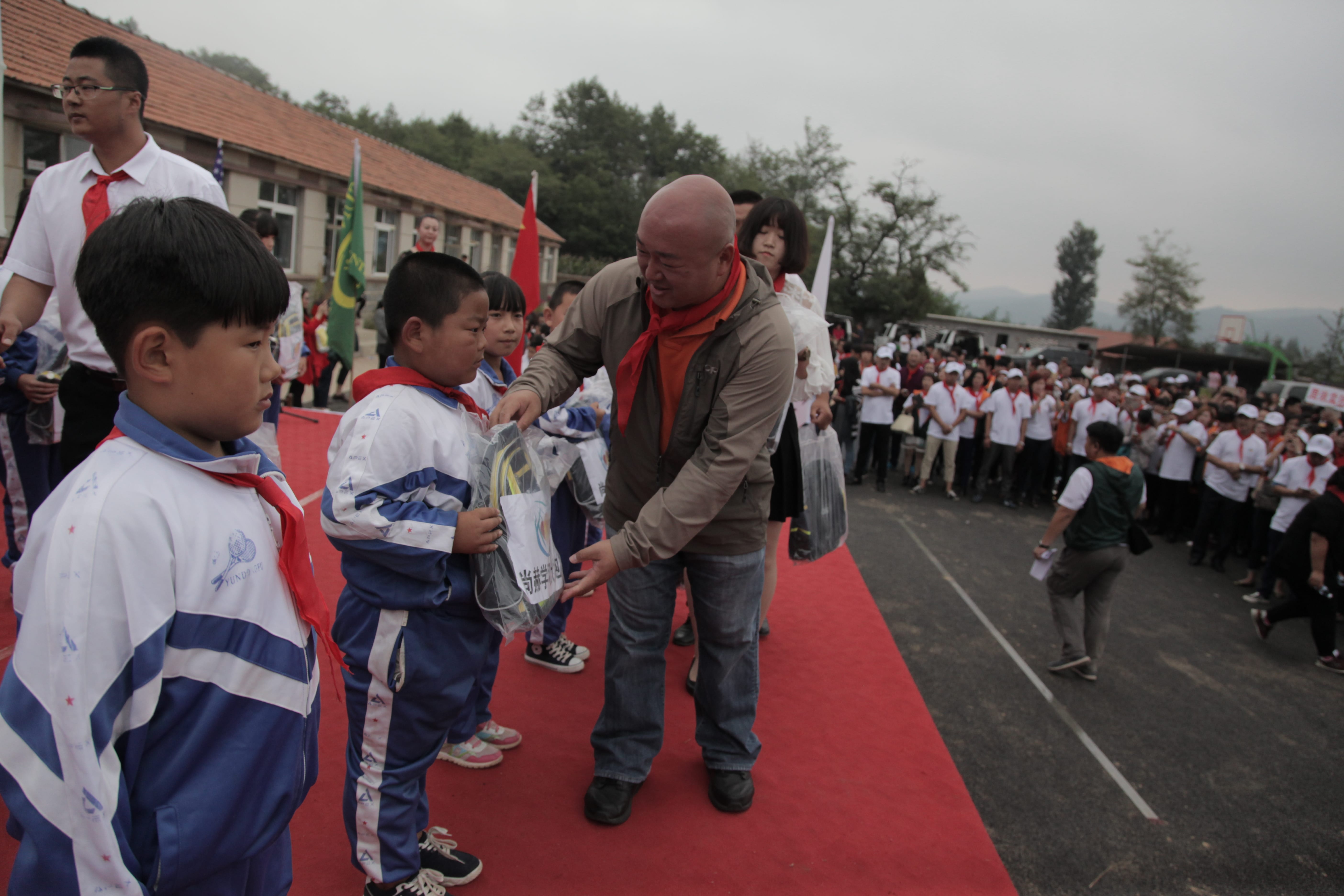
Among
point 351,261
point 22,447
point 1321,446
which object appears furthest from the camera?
point 351,261

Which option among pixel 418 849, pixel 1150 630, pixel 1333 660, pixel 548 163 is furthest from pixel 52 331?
pixel 548 163

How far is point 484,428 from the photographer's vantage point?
2.12 metres

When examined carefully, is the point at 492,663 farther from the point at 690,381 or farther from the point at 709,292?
the point at 709,292

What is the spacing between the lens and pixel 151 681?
105 cm

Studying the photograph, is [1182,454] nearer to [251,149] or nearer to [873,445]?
[873,445]

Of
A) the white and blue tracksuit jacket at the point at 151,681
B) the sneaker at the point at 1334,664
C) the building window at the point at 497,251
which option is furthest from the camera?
the building window at the point at 497,251

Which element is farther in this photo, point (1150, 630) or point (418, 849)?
point (1150, 630)

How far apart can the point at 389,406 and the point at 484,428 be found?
0.32m

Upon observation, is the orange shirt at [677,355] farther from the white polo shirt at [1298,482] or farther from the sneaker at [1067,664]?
the white polo shirt at [1298,482]

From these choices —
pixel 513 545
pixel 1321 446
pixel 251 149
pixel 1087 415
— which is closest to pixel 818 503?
pixel 513 545

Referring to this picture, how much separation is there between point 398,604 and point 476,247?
28.4m

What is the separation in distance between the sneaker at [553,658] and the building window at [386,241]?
20.0m

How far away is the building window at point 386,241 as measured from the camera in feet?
70.0

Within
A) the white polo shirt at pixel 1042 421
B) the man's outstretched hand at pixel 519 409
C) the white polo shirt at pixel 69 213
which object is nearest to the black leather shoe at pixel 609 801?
the man's outstretched hand at pixel 519 409
